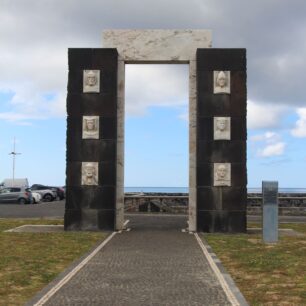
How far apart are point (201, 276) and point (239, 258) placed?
2.90m

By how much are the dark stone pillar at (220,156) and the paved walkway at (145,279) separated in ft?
13.8

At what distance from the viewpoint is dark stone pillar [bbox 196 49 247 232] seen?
19.4m

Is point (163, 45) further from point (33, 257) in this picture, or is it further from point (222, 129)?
point (33, 257)

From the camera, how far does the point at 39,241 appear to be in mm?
15938

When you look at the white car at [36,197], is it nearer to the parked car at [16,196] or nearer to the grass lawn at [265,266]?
the parked car at [16,196]

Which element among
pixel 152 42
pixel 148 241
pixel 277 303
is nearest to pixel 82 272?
pixel 277 303

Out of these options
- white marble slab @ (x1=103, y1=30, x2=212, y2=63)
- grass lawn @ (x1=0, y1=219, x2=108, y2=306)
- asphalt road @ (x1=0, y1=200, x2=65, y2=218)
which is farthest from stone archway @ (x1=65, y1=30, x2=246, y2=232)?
asphalt road @ (x1=0, y1=200, x2=65, y2=218)

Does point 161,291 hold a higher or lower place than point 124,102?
lower

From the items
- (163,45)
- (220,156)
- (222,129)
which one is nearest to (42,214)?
(163,45)

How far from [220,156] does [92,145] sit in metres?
4.54

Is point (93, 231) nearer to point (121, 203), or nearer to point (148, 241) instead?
point (121, 203)

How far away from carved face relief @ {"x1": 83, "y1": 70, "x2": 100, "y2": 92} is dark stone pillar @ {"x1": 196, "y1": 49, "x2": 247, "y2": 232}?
361 cm

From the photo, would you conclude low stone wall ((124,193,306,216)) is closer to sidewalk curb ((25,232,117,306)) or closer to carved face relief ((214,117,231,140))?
carved face relief ((214,117,231,140))

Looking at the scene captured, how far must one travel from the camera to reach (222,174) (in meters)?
19.4
